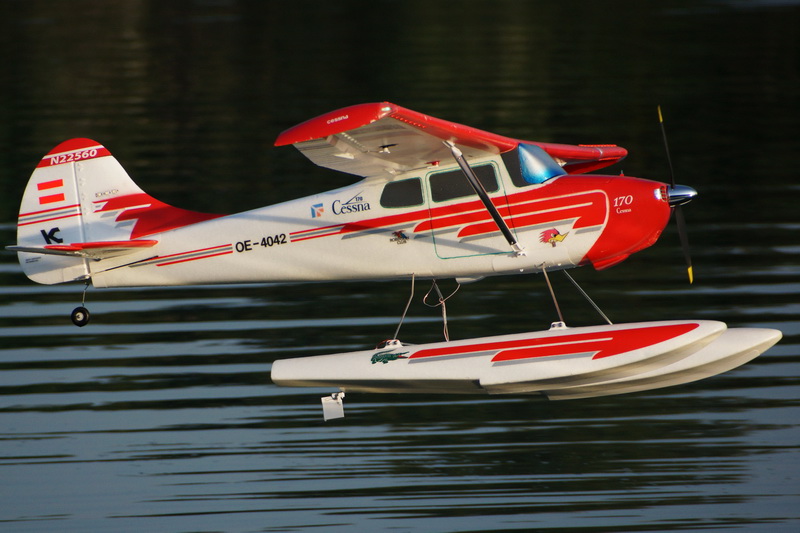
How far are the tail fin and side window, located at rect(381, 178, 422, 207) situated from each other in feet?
6.25

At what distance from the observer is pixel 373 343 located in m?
13.3

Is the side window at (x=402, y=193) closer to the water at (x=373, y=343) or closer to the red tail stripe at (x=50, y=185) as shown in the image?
the water at (x=373, y=343)

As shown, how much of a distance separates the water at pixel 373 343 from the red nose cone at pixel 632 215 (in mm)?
2038

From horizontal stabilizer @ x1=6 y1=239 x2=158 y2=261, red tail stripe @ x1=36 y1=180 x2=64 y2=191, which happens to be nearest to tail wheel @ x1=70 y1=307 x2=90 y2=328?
horizontal stabilizer @ x1=6 y1=239 x2=158 y2=261

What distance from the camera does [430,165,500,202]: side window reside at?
10828 millimetres

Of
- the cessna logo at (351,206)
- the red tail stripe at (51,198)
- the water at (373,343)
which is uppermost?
the red tail stripe at (51,198)

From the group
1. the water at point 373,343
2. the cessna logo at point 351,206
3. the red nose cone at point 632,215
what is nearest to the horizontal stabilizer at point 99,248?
the water at point 373,343

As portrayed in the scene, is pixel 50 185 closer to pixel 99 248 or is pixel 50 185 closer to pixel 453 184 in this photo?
pixel 99 248

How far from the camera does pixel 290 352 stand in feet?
44.2

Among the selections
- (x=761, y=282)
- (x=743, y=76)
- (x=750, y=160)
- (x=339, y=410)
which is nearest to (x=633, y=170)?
(x=750, y=160)

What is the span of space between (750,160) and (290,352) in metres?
9.69

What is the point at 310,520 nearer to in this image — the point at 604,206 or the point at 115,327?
the point at 604,206

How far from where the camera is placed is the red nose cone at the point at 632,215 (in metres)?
10.5

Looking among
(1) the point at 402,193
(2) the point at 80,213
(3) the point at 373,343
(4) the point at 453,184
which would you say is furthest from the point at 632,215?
(2) the point at 80,213
